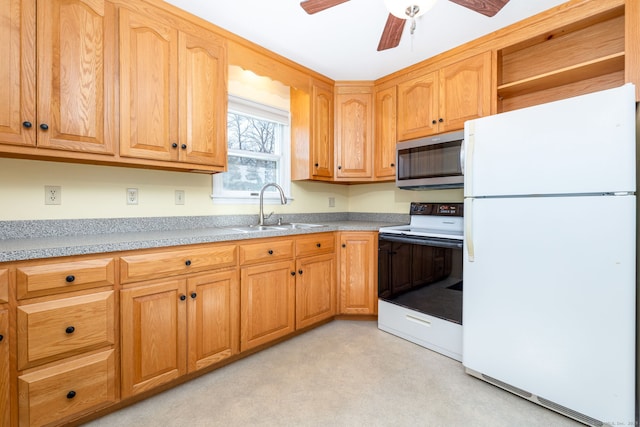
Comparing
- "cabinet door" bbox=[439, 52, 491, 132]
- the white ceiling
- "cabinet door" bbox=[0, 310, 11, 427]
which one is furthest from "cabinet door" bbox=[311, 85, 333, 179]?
"cabinet door" bbox=[0, 310, 11, 427]

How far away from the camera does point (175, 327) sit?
1.71m

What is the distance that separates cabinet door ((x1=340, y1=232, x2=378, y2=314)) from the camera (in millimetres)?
2664

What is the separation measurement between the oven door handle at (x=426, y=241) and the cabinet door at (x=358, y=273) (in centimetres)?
20

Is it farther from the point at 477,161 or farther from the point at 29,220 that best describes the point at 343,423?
the point at 29,220

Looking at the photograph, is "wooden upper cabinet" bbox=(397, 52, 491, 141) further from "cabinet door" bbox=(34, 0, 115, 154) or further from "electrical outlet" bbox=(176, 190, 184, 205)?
"cabinet door" bbox=(34, 0, 115, 154)

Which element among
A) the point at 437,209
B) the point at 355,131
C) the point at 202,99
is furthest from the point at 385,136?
the point at 202,99

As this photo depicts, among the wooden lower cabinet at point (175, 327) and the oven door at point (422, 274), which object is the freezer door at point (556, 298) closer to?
the oven door at point (422, 274)

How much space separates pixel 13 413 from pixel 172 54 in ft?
6.52

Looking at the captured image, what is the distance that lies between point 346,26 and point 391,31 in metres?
0.50

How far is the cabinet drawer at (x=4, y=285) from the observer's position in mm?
1212

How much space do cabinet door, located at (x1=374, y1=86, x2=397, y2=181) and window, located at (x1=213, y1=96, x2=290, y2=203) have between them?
918 millimetres

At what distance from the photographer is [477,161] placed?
1.80 meters

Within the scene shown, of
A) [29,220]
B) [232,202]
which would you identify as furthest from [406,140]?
[29,220]

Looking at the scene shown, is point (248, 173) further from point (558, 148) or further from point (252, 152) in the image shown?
point (558, 148)
